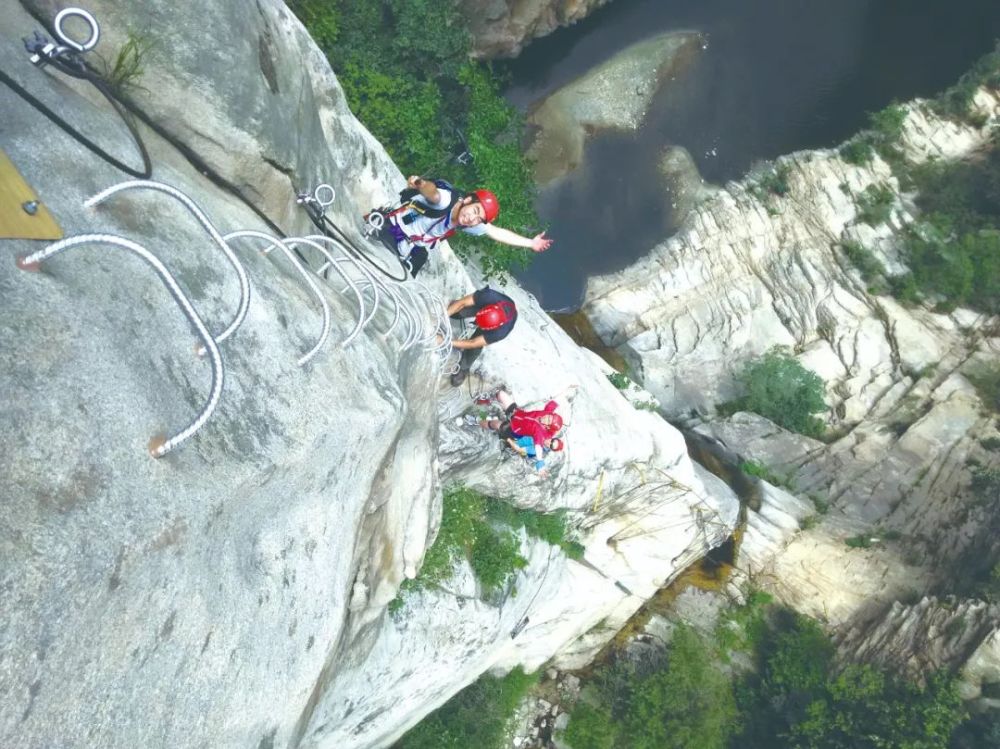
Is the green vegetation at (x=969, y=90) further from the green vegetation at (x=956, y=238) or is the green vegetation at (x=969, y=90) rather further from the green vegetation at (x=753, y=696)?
the green vegetation at (x=753, y=696)

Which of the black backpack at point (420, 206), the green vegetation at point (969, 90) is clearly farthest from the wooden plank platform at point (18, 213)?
the green vegetation at point (969, 90)

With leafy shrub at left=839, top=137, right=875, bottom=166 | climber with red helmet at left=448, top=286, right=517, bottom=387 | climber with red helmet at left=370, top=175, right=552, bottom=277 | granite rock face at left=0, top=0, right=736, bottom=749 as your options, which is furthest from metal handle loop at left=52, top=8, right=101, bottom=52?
leafy shrub at left=839, top=137, right=875, bottom=166

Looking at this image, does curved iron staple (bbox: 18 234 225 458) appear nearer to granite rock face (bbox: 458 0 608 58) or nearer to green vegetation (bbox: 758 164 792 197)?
granite rock face (bbox: 458 0 608 58)

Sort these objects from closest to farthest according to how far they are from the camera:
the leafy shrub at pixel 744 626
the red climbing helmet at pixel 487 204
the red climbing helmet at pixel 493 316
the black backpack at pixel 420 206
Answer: the red climbing helmet at pixel 487 204, the black backpack at pixel 420 206, the red climbing helmet at pixel 493 316, the leafy shrub at pixel 744 626

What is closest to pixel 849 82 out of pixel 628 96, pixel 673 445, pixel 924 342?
pixel 628 96

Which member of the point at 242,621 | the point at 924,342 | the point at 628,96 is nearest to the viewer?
the point at 242,621

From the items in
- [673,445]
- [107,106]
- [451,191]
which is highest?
[107,106]

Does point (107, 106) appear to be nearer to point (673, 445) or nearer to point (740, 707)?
point (673, 445)
